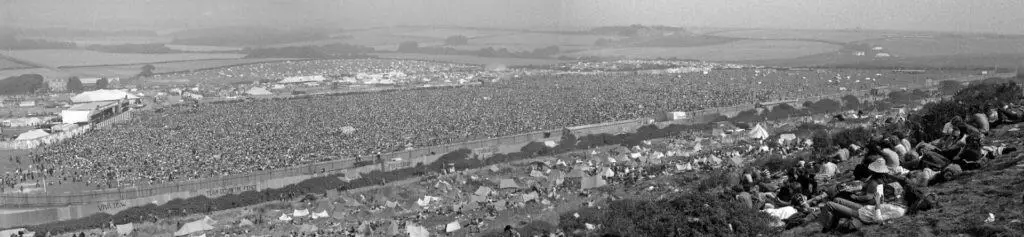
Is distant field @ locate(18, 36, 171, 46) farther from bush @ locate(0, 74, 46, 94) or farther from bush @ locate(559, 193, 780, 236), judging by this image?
bush @ locate(559, 193, 780, 236)

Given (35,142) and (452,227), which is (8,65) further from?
(452,227)

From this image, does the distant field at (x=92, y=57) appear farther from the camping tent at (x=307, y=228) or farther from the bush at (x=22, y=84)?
the camping tent at (x=307, y=228)

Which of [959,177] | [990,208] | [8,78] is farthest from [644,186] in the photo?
[8,78]

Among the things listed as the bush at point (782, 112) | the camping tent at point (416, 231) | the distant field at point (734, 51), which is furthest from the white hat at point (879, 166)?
the distant field at point (734, 51)

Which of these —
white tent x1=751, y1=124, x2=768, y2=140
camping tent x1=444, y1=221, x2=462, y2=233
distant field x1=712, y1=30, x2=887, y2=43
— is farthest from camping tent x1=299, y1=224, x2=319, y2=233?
distant field x1=712, y1=30, x2=887, y2=43

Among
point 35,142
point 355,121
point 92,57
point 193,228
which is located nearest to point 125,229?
point 193,228

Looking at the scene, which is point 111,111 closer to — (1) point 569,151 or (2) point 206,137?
(2) point 206,137
